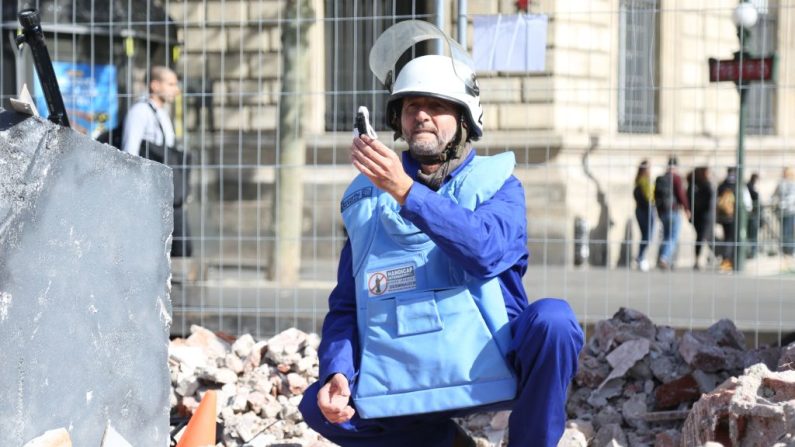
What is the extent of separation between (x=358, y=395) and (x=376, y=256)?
40cm

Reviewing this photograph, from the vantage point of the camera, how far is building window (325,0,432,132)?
253 inches

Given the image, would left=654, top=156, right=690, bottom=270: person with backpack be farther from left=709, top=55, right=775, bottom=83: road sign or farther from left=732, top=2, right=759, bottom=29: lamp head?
left=732, top=2, right=759, bottom=29: lamp head

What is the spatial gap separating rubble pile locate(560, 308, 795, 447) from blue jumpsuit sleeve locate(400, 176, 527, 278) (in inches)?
34.4

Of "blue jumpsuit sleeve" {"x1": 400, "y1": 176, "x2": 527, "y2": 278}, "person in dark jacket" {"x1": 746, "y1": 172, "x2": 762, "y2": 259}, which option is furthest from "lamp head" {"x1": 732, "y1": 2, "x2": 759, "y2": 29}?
"blue jumpsuit sleeve" {"x1": 400, "y1": 176, "x2": 527, "y2": 278}

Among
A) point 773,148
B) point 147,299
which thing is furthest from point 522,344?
point 773,148

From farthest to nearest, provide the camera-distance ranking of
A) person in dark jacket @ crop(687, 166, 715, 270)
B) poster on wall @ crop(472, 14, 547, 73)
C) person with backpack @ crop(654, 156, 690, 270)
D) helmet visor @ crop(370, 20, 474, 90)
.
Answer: person in dark jacket @ crop(687, 166, 715, 270) < person with backpack @ crop(654, 156, 690, 270) < poster on wall @ crop(472, 14, 547, 73) < helmet visor @ crop(370, 20, 474, 90)

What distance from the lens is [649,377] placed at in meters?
5.00

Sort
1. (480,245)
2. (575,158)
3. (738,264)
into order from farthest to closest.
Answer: (575,158)
(738,264)
(480,245)

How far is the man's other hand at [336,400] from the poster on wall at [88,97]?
132 inches

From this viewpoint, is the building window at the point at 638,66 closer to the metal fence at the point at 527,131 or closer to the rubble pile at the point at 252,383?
the metal fence at the point at 527,131

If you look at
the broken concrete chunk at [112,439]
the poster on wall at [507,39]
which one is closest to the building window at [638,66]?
the poster on wall at [507,39]

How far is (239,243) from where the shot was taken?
6.85 metres

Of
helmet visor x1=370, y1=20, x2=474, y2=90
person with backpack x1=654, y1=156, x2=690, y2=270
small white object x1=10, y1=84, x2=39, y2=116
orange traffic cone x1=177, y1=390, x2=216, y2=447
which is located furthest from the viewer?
person with backpack x1=654, y1=156, x2=690, y2=270

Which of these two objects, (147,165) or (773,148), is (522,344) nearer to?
(147,165)
